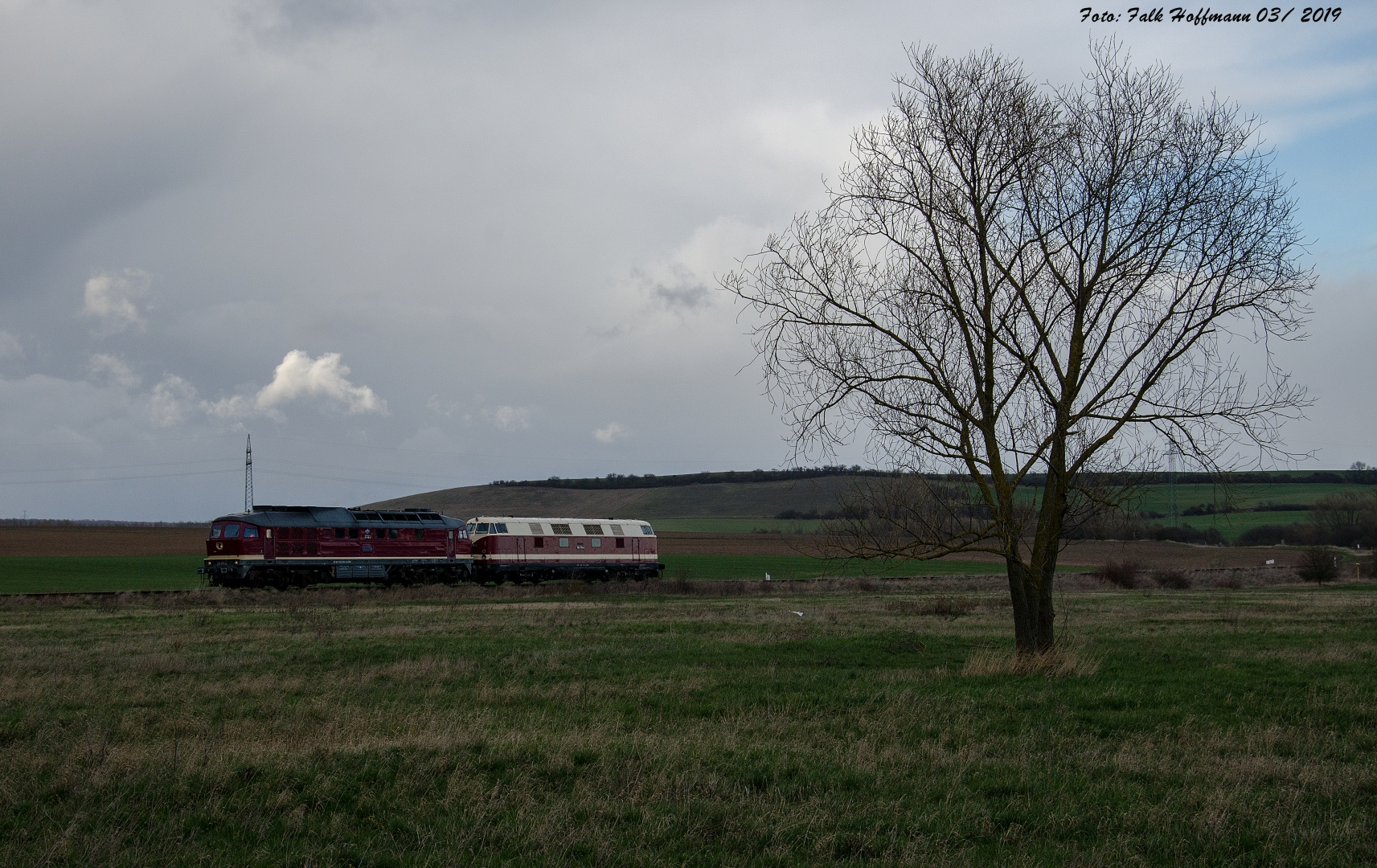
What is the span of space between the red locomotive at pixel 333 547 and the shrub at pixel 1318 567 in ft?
149

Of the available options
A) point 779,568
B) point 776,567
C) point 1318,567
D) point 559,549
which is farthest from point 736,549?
point 1318,567

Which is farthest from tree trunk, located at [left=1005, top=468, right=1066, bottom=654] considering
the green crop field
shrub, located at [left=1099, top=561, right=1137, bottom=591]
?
the green crop field

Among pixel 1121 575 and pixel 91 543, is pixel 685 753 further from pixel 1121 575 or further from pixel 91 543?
pixel 91 543

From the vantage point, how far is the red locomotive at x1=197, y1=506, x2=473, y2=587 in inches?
1638

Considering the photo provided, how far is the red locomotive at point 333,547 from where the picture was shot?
41594mm

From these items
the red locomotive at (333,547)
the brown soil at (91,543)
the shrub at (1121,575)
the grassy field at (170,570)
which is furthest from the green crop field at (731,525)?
the red locomotive at (333,547)

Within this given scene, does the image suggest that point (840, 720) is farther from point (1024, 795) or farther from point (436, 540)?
point (436, 540)

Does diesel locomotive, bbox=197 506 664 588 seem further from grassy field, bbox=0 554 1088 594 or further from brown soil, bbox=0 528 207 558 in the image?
brown soil, bbox=0 528 207 558

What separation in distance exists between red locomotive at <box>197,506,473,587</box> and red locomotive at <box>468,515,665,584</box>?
114 cm

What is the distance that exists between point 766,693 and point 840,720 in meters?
2.17

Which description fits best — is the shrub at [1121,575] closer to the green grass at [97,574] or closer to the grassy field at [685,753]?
the grassy field at [685,753]

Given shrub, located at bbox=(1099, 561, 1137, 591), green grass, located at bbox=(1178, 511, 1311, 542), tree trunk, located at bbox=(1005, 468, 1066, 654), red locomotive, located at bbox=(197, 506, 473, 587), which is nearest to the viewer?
tree trunk, located at bbox=(1005, 468, 1066, 654)

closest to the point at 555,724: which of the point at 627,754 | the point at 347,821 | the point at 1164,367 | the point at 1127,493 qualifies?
the point at 627,754

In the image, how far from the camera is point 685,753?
896 cm
